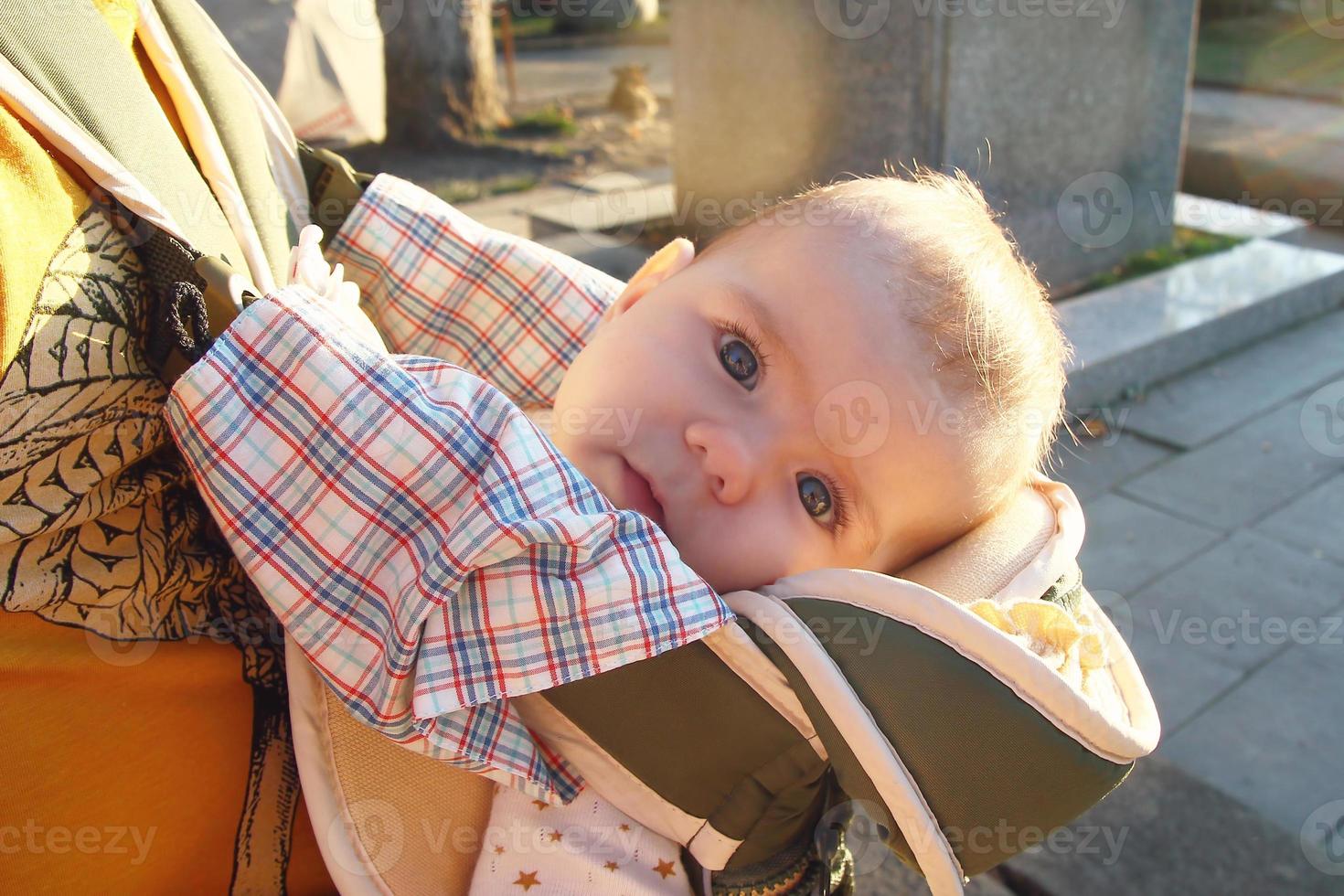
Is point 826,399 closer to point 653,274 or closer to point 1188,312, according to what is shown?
point 653,274

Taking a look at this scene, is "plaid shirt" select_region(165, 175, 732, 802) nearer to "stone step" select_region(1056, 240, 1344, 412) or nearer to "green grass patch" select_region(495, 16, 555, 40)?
"stone step" select_region(1056, 240, 1344, 412)

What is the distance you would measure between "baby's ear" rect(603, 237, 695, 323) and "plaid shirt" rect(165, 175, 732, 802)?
61 cm

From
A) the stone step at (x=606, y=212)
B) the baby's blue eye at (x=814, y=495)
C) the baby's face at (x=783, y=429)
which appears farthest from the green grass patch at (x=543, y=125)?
the baby's blue eye at (x=814, y=495)

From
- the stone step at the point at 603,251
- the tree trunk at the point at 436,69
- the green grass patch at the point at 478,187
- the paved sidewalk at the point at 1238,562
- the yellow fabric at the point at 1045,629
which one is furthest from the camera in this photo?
the tree trunk at the point at 436,69

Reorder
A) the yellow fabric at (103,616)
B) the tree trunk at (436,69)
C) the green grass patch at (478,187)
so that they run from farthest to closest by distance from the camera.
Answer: the tree trunk at (436,69)
the green grass patch at (478,187)
the yellow fabric at (103,616)

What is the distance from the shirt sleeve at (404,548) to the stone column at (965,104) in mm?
3820

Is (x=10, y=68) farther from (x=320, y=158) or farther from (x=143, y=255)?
(x=320, y=158)

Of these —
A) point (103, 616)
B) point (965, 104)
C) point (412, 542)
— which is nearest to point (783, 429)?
point (412, 542)

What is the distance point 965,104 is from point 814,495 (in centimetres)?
362

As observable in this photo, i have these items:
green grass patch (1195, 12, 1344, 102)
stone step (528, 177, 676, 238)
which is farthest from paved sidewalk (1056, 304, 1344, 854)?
green grass patch (1195, 12, 1344, 102)

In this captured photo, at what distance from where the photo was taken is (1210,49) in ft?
44.7

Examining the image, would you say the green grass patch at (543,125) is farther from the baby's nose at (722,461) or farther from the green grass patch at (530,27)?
the baby's nose at (722,461)

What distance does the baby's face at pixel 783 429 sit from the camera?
1.31 m

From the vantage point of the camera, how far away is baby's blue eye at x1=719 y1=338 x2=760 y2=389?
4.62 feet
